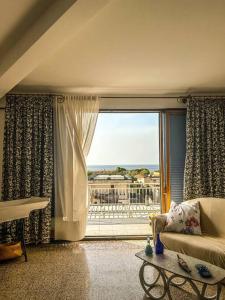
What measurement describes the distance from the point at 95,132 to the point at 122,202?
2170 millimetres

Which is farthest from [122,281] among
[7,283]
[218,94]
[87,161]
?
[218,94]

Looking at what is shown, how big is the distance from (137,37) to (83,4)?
84 centimetres

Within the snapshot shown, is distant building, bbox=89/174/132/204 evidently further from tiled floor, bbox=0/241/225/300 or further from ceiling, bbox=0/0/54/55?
ceiling, bbox=0/0/54/55

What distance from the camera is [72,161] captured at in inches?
157

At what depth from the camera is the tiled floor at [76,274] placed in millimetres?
2420

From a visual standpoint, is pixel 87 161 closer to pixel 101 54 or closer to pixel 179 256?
pixel 101 54

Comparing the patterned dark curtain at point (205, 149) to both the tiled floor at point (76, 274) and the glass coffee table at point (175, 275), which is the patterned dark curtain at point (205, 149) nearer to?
the tiled floor at point (76, 274)

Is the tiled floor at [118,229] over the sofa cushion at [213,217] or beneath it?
beneath

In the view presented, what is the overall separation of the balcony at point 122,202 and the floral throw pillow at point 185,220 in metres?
2.15

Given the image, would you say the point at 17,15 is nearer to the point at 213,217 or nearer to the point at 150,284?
the point at 150,284

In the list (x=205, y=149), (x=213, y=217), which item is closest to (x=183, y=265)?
(x=213, y=217)

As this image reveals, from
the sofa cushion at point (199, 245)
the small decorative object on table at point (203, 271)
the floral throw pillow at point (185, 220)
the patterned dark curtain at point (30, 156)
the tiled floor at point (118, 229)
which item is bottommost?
the tiled floor at point (118, 229)

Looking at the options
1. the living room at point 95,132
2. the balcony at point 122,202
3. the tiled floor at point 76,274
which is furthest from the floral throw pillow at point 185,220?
the balcony at point 122,202

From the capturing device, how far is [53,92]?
13.3 feet
